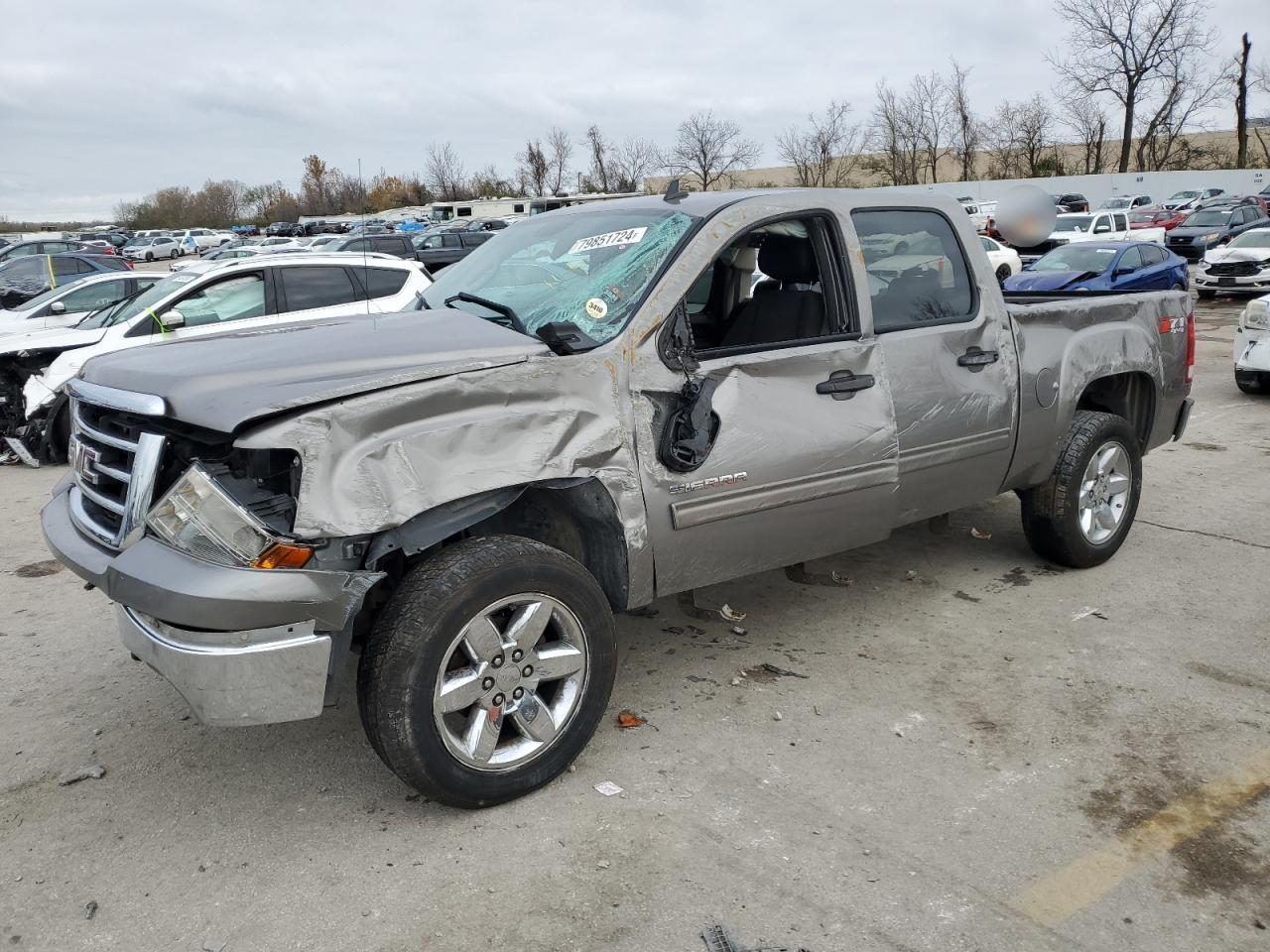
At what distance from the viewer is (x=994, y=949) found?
257 cm

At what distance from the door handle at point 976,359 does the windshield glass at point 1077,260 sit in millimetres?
13682

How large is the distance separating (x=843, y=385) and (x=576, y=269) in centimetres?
113

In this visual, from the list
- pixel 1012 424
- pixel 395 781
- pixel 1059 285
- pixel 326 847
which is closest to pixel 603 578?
pixel 395 781

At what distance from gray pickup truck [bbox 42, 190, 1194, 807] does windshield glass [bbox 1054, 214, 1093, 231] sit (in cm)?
2446

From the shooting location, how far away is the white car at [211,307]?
8.77 m

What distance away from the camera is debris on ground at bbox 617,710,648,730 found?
3775 millimetres

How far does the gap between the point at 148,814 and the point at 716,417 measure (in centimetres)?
229

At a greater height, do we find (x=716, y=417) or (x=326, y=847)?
(x=716, y=417)

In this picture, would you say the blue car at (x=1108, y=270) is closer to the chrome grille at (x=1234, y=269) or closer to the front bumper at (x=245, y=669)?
the chrome grille at (x=1234, y=269)

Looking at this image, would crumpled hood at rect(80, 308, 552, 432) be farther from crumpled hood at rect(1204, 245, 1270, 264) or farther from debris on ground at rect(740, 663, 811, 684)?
crumpled hood at rect(1204, 245, 1270, 264)

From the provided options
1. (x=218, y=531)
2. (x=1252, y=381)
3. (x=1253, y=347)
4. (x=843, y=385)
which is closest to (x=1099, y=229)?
(x=1252, y=381)

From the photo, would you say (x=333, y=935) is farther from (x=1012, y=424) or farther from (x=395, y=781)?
(x=1012, y=424)

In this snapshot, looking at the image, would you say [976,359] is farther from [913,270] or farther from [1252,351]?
[1252,351]

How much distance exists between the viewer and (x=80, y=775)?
3496 millimetres
